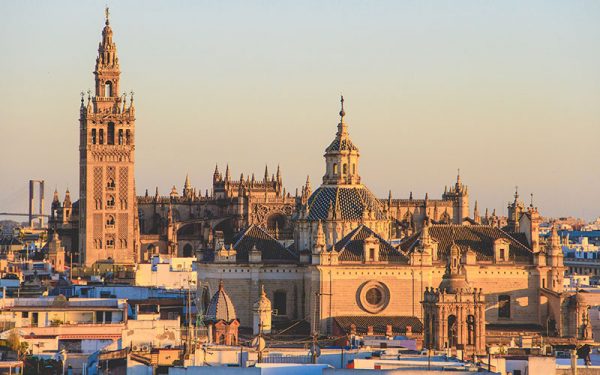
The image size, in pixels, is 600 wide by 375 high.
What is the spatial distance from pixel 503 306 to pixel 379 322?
7617 mm

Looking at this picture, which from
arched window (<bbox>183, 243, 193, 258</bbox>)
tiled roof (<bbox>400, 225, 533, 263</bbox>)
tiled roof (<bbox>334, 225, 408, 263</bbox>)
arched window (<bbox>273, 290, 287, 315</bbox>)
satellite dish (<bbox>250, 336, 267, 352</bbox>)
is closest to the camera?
satellite dish (<bbox>250, 336, 267, 352</bbox>)

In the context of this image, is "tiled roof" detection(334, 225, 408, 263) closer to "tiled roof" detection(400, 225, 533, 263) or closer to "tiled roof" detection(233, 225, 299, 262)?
"tiled roof" detection(400, 225, 533, 263)

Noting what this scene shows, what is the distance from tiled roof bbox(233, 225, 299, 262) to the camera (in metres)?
99.2

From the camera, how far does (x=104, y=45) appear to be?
17300 cm

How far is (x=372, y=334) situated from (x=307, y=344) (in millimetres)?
7147

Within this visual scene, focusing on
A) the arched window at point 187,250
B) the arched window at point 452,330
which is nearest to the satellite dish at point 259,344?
the arched window at point 452,330

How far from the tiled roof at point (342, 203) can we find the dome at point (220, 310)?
14.1 metres

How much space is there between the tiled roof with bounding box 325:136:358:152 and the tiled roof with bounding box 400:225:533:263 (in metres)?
5.87

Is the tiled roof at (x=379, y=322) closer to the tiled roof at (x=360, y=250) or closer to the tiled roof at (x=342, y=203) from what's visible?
the tiled roof at (x=360, y=250)

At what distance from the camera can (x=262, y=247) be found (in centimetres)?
9988

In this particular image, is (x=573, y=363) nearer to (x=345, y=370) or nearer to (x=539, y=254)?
(x=345, y=370)

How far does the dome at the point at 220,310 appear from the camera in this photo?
86688mm

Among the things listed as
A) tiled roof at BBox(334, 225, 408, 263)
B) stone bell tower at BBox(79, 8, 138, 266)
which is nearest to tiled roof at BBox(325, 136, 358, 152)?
tiled roof at BBox(334, 225, 408, 263)

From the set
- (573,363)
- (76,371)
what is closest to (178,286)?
(76,371)
